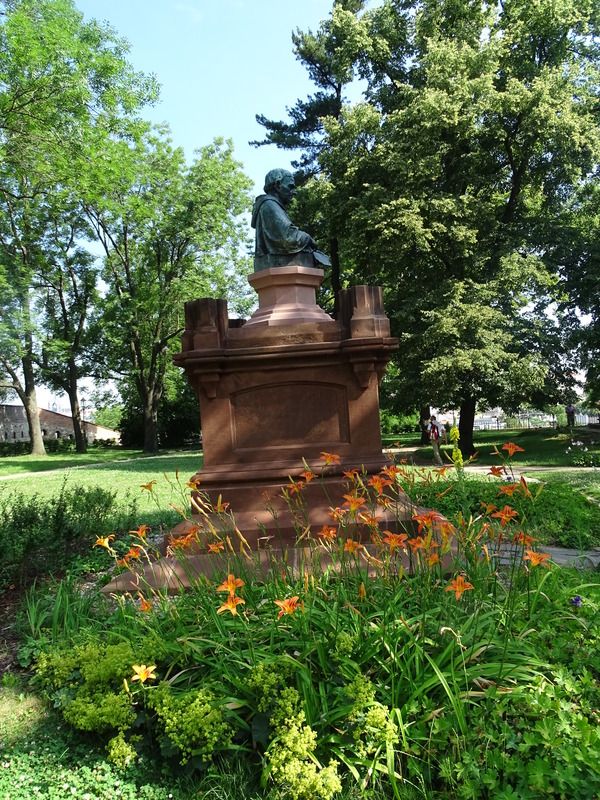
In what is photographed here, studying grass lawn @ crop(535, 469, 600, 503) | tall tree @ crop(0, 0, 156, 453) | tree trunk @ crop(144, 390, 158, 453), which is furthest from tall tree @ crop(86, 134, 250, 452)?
grass lawn @ crop(535, 469, 600, 503)

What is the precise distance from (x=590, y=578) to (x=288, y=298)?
161 inches

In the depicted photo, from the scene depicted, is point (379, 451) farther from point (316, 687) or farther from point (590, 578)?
point (316, 687)

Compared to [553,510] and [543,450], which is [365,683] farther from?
[543,450]

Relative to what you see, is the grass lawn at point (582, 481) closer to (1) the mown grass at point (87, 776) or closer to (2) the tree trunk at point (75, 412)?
(1) the mown grass at point (87, 776)

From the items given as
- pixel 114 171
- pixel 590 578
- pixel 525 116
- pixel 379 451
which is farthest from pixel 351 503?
pixel 525 116

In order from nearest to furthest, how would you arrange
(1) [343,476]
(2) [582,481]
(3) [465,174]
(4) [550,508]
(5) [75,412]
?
1. (1) [343,476]
2. (4) [550,508]
3. (2) [582,481]
4. (3) [465,174]
5. (5) [75,412]

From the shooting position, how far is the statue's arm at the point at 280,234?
21.6ft

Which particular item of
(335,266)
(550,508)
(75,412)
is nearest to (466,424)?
(335,266)

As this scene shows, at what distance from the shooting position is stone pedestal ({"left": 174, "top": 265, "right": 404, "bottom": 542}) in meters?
5.52

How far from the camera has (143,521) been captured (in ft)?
25.7

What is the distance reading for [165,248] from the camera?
31.0 m

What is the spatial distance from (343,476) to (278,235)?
9.56 ft

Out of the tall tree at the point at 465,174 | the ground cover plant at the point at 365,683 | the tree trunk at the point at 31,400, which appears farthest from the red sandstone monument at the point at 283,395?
the tree trunk at the point at 31,400

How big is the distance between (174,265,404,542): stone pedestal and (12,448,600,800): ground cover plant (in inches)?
92.4
